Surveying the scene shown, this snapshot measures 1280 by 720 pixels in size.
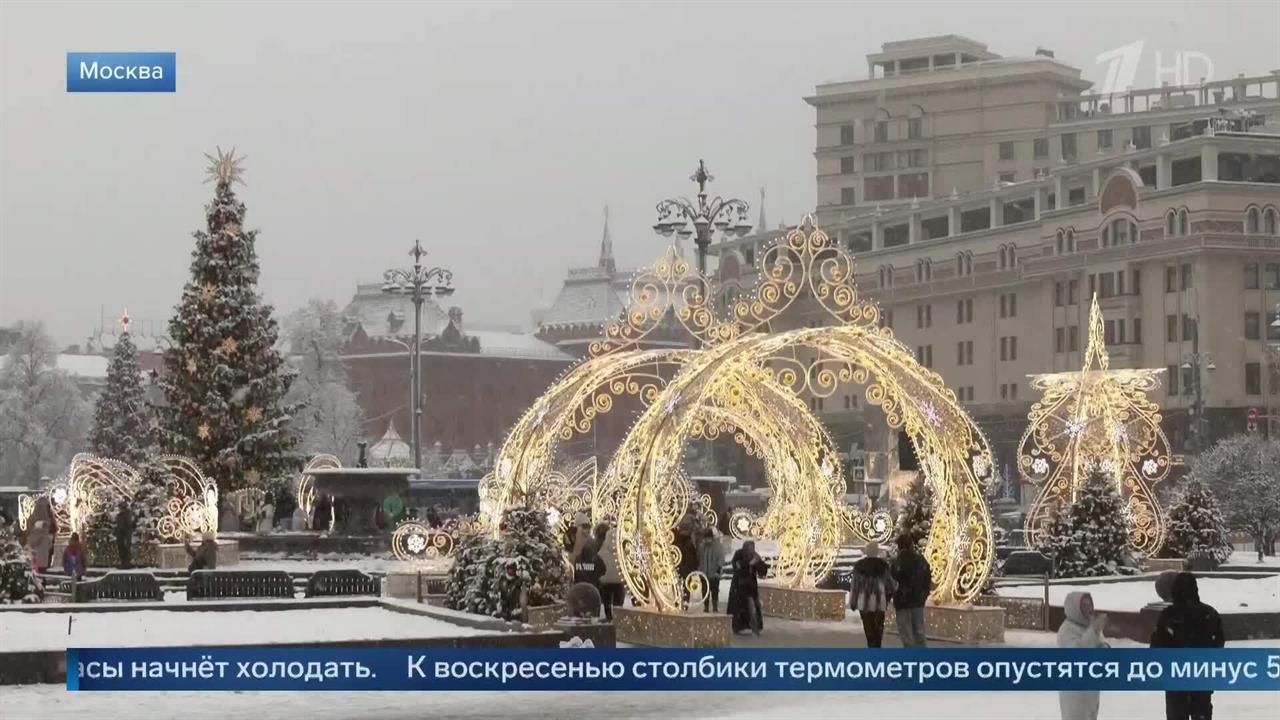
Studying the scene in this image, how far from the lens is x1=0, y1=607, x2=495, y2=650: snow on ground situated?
21.1m

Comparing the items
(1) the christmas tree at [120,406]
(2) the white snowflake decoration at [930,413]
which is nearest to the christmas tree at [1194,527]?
(2) the white snowflake decoration at [930,413]

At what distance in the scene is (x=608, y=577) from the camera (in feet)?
82.6

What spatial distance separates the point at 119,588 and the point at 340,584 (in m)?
2.82

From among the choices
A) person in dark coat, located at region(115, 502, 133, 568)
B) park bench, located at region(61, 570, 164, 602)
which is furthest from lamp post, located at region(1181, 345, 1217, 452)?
park bench, located at region(61, 570, 164, 602)

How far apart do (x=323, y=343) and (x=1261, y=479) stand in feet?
151

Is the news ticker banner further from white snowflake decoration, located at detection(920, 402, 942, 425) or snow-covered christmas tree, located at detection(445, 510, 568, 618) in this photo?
white snowflake decoration, located at detection(920, 402, 942, 425)

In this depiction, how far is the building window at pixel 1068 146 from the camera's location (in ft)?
333

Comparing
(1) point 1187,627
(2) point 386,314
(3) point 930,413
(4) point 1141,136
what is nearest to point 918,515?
(3) point 930,413

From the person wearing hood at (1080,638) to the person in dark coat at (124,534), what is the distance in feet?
77.8

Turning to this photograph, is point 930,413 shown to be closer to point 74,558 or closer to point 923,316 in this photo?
point 74,558

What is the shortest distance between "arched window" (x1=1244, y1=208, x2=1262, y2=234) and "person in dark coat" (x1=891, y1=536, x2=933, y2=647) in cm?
5856

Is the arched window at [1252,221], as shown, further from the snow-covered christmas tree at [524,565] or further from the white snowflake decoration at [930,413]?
the snow-covered christmas tree at [524,565]

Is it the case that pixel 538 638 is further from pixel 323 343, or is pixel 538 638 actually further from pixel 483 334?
pixel 483 334

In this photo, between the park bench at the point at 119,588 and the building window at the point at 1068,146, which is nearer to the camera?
the park bench at the point at 119,588
